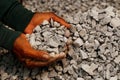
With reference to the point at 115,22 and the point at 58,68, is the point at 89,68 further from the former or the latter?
the point at 115,22

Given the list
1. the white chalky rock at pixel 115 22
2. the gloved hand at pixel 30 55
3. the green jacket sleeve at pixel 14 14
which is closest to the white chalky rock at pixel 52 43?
the gloved hand at pixel 30 55

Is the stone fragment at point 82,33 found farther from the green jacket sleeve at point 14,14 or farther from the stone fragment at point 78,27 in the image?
the green jacket sleeve at point 14,14

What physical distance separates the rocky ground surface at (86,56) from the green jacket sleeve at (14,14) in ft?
0.94

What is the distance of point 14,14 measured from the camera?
11.1 ft

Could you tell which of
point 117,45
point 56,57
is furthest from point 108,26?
point 56,57

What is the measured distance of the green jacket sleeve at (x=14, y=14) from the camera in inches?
132

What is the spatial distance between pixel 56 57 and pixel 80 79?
1.03 feet

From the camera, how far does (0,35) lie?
10.2 feet

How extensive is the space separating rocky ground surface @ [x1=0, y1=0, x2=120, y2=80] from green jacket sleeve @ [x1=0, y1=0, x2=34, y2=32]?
29 cm

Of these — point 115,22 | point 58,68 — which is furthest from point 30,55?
point 115,22

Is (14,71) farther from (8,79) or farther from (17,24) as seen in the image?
(17,24)

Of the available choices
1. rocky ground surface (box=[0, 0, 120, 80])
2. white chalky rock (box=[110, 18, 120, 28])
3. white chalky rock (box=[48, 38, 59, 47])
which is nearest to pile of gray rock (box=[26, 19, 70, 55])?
white chalky rock (box=[48, 38, 59, 47])

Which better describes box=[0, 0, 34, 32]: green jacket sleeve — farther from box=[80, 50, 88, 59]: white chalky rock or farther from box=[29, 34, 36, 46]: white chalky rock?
box=[80, 50, 88, 59]: white chalky rock

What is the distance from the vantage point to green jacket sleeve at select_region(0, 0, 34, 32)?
11.0 feet
